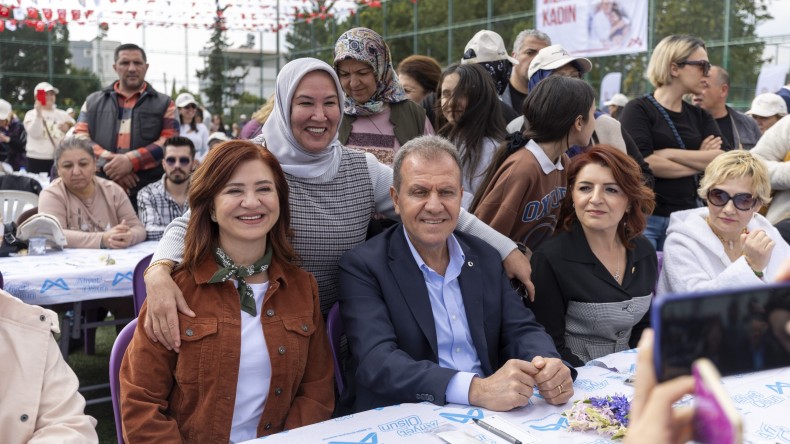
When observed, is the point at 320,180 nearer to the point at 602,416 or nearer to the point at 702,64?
the point at 602,416

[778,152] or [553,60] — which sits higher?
[553,60]

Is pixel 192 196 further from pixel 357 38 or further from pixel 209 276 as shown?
pixel 357 38

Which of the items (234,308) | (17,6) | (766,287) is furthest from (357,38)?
(17,6)

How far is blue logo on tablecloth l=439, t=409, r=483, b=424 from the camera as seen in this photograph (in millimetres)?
1792

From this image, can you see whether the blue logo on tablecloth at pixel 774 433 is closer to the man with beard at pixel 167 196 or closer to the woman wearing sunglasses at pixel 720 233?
the woman wearing sunglasses at pixel 720 233

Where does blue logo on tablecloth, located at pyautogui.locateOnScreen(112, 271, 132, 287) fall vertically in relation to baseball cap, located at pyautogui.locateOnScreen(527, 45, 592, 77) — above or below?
below

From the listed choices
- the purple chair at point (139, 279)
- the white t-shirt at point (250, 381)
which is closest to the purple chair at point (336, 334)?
the white t-shirt at point (250, 381)

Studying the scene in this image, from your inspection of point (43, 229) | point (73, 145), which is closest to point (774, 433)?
point (43, 229)

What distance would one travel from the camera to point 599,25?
522 inches

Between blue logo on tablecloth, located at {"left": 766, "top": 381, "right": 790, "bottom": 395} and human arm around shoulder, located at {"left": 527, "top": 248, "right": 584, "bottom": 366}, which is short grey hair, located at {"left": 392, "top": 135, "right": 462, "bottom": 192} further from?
blue logo on tablecloth, located at {"left": 766, "top": 381, "right": 790, "bottom": 395}

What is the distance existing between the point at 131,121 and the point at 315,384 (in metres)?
4.02

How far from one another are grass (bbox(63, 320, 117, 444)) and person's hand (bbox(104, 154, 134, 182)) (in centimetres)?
140

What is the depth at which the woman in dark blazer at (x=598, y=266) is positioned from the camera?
270cm

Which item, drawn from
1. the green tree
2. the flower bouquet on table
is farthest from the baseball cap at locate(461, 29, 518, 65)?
the green tree
